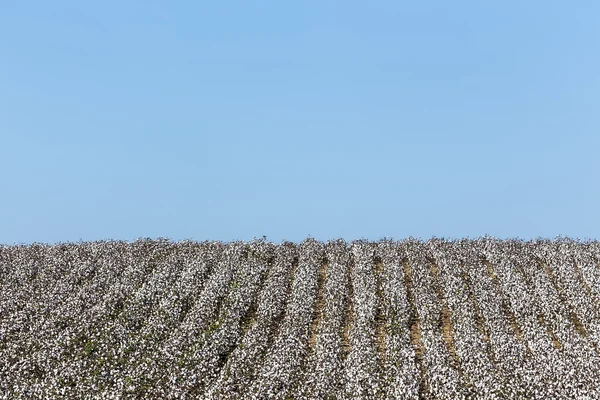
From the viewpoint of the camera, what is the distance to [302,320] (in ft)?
93.2

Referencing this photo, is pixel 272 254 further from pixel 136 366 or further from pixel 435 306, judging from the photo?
pixel 136 366

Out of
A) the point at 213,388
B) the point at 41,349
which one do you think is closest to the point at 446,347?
the point at 213,388

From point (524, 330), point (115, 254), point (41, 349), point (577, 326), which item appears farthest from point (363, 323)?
point (115, 254)

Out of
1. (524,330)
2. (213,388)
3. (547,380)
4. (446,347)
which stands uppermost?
(524,330)

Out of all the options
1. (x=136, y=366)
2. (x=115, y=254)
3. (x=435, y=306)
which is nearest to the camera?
(x=136, y=366)

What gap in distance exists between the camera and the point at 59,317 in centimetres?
2847

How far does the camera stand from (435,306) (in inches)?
1168

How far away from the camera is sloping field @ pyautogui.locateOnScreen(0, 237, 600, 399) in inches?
907

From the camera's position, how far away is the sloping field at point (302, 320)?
2305 centimetres

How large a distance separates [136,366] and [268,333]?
5.37 meters

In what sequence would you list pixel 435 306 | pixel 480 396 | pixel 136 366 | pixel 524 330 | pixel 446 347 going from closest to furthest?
pixel 480 396
pixel 136 366
pixel 446 347
pixel 524 330
pixel 435 306

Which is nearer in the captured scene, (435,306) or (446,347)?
(446,347)

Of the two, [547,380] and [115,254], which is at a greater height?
[115,254]

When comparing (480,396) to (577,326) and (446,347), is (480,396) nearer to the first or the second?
(446,347)
